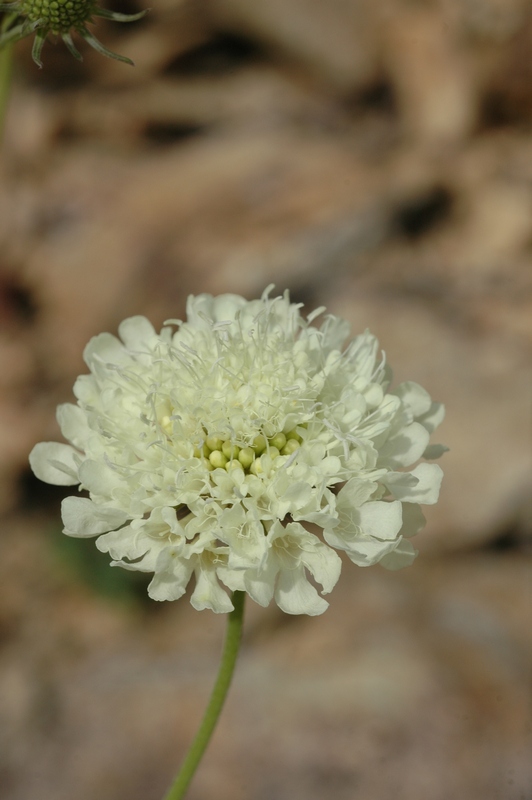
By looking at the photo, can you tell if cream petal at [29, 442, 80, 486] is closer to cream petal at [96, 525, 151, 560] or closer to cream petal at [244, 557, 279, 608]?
cream petal at [96, 525, 151, 560]

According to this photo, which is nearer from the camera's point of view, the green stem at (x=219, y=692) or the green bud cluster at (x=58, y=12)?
the green stem at (x=219, y=692)

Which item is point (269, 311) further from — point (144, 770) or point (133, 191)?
point (133, 191)

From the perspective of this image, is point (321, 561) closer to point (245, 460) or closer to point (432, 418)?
point (245, 460)

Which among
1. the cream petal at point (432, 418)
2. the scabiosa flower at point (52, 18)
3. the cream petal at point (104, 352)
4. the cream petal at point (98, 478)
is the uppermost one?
the scabiosa flower at point (52, 18)

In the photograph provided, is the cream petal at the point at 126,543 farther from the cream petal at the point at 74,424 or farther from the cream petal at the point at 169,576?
the cream petal at the point at 74,424

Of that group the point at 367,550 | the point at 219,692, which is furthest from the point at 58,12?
the point at 219,692

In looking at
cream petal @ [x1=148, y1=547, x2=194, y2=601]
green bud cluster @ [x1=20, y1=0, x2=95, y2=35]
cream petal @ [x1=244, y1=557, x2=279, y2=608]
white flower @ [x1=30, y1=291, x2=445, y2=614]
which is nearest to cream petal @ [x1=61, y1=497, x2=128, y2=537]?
white flower @ [x1=30, y1=291, x2=445, y2=614]

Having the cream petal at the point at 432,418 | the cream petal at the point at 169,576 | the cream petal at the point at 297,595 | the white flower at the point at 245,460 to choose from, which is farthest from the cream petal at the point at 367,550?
the cream petal at the point at 432,418
